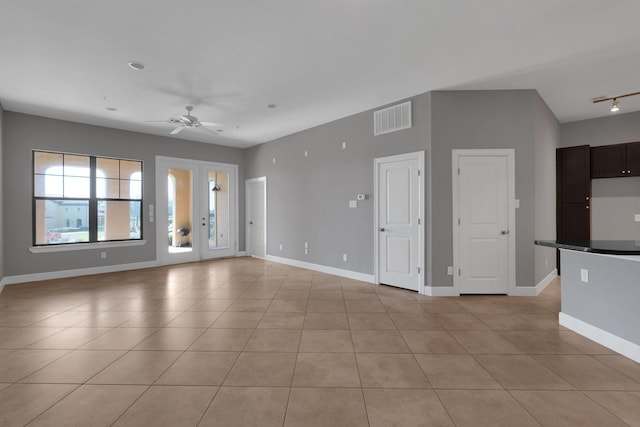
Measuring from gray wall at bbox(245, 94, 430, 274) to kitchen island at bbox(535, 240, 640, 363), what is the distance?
1.76m

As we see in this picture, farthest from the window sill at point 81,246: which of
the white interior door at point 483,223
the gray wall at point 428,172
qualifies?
the white interior door at point 483,223

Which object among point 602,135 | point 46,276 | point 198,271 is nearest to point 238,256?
point 198,271

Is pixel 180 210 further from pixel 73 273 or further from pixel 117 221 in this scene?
pixel 73 273

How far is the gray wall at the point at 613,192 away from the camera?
5.32 metres

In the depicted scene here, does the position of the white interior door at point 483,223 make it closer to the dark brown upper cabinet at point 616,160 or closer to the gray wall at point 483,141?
the gray wall at point 483,141

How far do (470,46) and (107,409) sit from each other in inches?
175

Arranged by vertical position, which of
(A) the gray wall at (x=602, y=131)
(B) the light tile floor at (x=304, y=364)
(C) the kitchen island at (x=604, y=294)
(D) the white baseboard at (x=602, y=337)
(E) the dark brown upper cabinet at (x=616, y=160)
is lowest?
(B) the light tile floor at (x=304, y=364)

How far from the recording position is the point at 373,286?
498 cm

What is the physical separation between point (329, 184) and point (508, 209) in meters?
3.10

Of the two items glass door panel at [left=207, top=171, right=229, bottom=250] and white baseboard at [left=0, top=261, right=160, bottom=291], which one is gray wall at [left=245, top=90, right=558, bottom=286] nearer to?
glass door panel at [left=207, top=171, right=229, bottom=250]

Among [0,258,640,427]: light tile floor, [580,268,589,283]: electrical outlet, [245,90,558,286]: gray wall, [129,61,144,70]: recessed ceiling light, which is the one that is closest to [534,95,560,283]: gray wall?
[245,90,558,286]: gray wall

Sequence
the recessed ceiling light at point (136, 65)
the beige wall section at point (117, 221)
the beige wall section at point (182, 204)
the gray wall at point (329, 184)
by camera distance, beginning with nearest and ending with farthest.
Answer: the recessed ceiling light at point (136, 65) < the gray wall at point (329, 184) < the beige wall section at point (117, 221) < the beige wall section at point (182, 204)

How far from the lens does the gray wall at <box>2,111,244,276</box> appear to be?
5.15 m

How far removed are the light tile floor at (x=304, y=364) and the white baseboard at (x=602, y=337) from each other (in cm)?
8
